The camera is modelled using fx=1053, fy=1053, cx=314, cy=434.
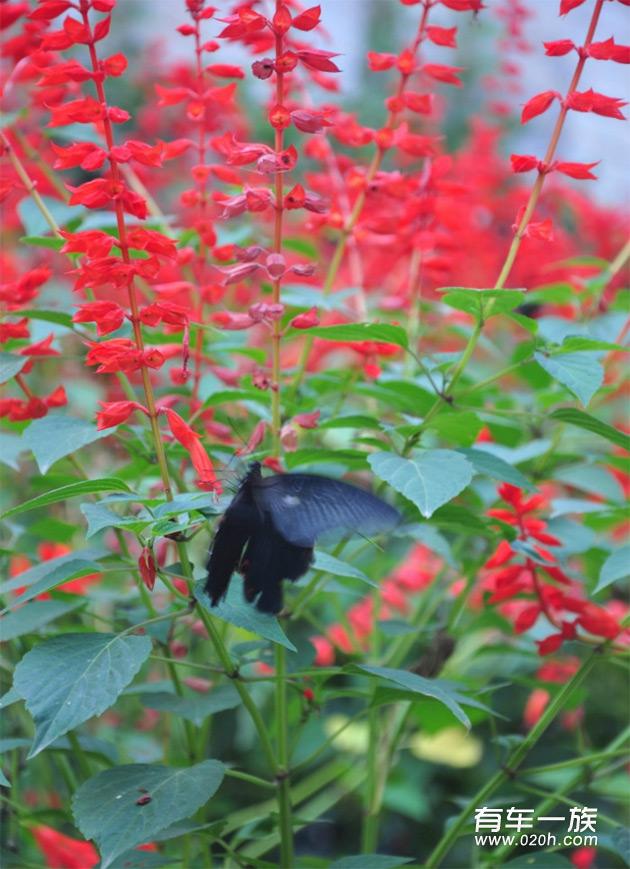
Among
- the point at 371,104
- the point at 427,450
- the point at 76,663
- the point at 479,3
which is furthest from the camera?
the point at 371,104

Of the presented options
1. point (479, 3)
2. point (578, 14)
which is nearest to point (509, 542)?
point (479, 3)

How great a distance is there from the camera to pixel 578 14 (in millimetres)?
7023

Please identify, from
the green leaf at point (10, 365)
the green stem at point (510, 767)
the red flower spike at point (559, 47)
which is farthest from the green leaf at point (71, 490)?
A: the red flower spike at point (559, 47)

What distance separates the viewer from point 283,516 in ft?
3.50

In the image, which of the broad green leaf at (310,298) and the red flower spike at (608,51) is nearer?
the red flower spike at (608,51)

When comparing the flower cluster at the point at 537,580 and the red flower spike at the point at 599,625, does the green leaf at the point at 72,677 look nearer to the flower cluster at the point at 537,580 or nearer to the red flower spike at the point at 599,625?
the flower cluster at the point at 537,580

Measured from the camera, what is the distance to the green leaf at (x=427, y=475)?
1.09 metres

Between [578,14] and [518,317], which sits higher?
[518,317]

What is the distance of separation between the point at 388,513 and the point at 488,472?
0.23 metres

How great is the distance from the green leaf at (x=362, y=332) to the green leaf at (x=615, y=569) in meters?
0.36

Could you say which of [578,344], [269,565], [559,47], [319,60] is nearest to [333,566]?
[269,565]

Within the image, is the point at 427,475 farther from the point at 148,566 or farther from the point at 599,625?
the point at 599,625

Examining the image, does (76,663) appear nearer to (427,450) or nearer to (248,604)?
(248,604)

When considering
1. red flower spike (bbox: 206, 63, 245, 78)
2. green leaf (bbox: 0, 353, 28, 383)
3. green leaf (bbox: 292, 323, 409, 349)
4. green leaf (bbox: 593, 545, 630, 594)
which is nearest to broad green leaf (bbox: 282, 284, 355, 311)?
green leaf (bbox: 292, 323, 409, 349)
